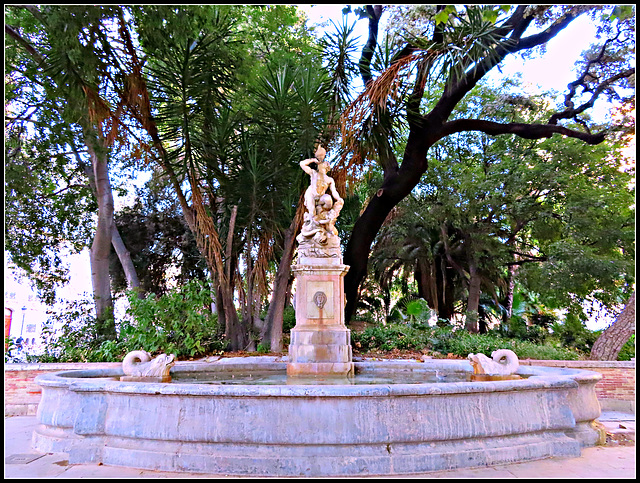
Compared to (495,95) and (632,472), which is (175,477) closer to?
(632,472)

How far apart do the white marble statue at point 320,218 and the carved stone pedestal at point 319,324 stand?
172 mm

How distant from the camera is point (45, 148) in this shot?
12.0 m

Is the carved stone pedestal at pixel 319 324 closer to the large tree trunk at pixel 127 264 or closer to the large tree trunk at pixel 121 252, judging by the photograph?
the large tree trunk at pixel 127 264

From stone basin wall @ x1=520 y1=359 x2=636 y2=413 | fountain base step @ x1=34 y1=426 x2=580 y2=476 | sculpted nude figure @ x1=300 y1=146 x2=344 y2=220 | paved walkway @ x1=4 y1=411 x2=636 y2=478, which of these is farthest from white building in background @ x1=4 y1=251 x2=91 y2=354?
stone basin wall @ x1=520 y1=359 x2=636 y2=413

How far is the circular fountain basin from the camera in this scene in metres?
3.87

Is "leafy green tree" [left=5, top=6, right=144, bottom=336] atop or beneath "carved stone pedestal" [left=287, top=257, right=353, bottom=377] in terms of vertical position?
atop

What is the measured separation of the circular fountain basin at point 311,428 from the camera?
12.7 feet

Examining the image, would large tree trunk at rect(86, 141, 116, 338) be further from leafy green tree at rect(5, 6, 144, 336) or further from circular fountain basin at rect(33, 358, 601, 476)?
circular fountain basin at rect(33, 358, 601, 476)

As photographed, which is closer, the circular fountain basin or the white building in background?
the circular fountain basin

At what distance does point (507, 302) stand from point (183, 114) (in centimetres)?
1605

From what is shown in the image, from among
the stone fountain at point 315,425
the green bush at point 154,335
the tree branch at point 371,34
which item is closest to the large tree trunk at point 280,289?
the green bush at point 154,335

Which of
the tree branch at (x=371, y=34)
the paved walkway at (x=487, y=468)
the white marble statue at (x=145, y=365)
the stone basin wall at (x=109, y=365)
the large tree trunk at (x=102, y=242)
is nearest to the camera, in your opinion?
the paved walkway at (x=487, y=468)

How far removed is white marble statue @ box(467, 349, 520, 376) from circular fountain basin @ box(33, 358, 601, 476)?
1279 millimetres

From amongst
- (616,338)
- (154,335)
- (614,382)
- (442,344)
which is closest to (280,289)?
(154,335)
